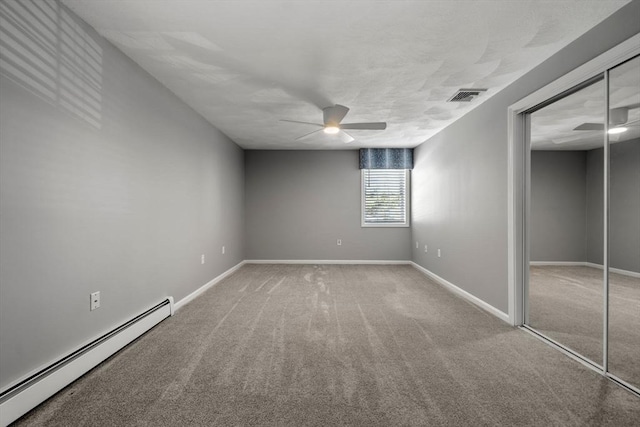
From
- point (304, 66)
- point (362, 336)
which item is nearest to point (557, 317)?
point (362, 336)

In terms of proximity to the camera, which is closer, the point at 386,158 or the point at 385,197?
the point at 386,158

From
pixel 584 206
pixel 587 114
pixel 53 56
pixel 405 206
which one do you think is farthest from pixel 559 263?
pixel 53 56

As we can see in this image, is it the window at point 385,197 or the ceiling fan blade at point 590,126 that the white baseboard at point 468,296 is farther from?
the ceiling fan blade at point 590,126

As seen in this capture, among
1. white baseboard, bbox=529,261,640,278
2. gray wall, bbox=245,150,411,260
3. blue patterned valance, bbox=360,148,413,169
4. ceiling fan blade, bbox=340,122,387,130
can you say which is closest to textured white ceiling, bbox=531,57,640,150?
white baseboard, bbox=529,261,640,278

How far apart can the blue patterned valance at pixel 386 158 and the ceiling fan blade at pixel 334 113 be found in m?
2.53

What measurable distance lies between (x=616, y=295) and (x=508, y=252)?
0.97 m

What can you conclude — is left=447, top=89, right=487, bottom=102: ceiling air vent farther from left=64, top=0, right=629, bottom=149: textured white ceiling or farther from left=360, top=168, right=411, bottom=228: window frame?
left=360, top=168, right=411, bottom=228: window frame

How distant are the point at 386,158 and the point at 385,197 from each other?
836 millimetres

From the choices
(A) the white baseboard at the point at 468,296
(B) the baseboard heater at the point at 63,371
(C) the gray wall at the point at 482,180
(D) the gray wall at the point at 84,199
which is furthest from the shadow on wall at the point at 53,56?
(A) the white baseboard at the point at 468,296

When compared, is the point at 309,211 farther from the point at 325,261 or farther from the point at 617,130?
the point at 617,130

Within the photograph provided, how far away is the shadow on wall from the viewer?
5.08ft

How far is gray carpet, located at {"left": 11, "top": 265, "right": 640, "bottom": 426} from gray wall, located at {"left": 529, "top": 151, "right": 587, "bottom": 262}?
0.96 meters

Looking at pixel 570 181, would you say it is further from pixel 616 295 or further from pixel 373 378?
pixel 373 378

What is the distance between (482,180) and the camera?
3.40 m
